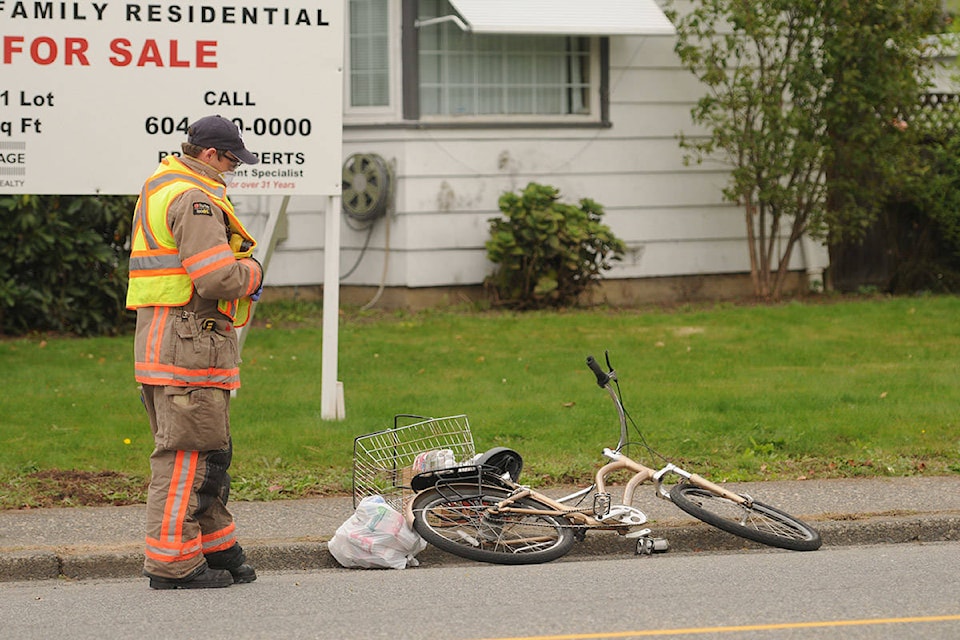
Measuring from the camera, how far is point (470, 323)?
13.7 meters

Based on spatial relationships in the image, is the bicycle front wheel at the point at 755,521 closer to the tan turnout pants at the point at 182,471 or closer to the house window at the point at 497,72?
the tan turnout pants at the point at 182,471

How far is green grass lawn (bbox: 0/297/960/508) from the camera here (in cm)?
857

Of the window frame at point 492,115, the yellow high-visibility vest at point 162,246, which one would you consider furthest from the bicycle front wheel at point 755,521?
the window frame at point 492,115

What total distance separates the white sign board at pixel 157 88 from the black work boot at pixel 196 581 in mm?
3495

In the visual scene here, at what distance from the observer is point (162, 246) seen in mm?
6195

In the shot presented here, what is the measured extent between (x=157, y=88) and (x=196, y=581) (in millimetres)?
3963

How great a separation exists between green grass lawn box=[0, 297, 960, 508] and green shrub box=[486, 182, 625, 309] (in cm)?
35

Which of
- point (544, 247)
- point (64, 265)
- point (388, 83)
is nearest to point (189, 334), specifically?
point (64, 265)

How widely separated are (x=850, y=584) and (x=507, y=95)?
374 inches

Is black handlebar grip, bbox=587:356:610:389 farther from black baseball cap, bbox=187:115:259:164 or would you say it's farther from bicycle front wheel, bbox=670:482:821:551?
black baseball cap, bbox=187:115:259:164

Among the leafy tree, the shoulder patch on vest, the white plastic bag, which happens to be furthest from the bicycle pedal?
the leafy tree

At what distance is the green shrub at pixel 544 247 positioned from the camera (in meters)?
14.1

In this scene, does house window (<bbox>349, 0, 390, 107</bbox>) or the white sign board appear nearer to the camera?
the white sign board

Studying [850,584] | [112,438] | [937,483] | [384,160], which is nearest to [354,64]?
[384,160]
